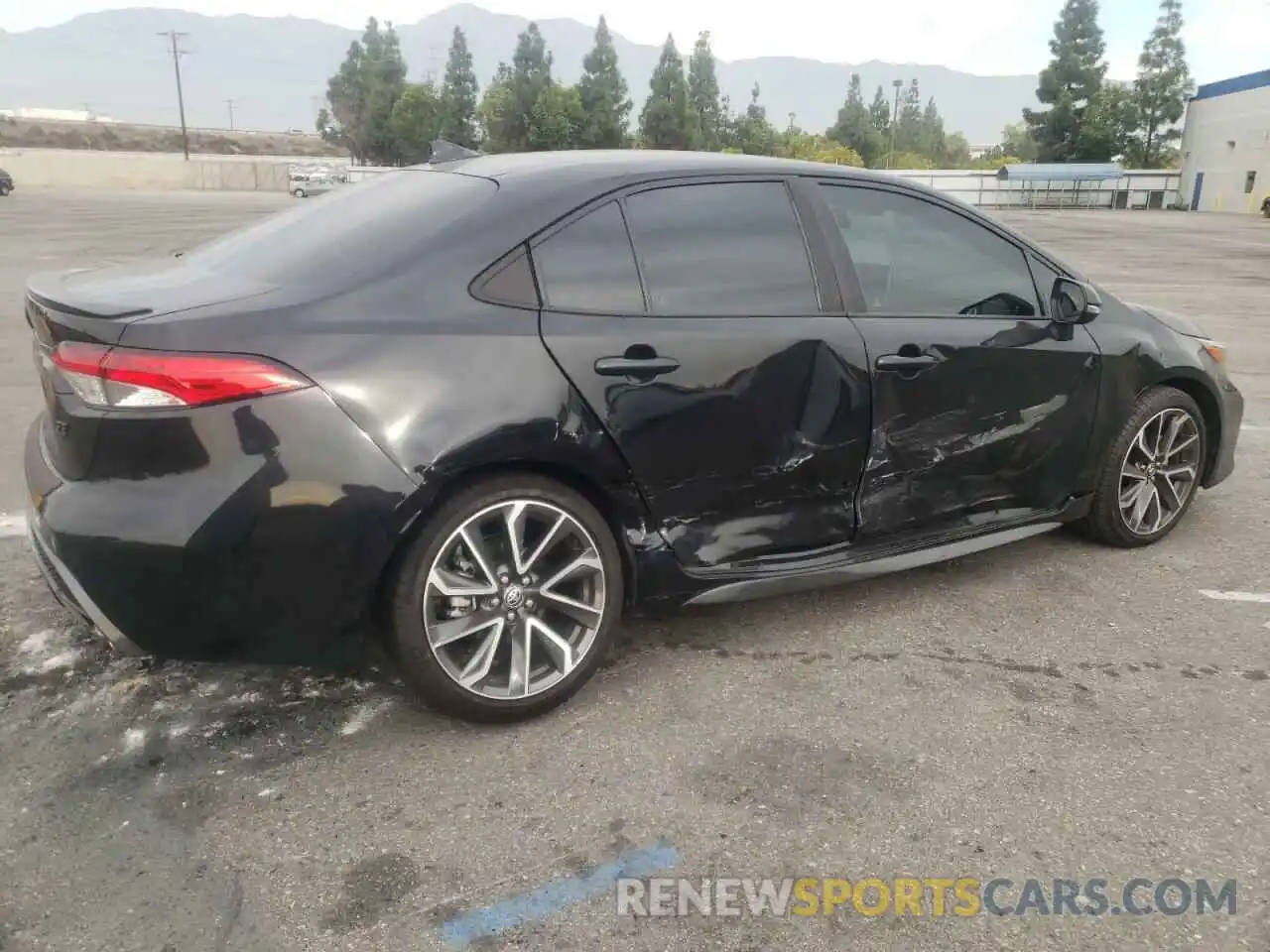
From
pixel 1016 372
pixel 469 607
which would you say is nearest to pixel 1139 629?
pixel 1016 372

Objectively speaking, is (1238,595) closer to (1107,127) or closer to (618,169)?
(618,169)

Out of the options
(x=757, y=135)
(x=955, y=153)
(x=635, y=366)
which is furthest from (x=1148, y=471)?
(x=955, y=153)

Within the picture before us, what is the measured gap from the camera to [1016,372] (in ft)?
11.7

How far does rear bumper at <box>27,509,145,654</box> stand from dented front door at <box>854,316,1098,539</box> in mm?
2207

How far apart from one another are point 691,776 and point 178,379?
5.29ft

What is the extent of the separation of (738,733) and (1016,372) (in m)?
1.69

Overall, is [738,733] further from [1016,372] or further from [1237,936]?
[1016,372]

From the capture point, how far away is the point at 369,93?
96.4 m

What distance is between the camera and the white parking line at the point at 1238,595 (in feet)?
12.3

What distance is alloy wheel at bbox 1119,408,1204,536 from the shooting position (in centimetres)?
406

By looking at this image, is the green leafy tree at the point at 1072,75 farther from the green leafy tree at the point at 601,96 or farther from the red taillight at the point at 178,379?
the red taillight at the point at 178,379

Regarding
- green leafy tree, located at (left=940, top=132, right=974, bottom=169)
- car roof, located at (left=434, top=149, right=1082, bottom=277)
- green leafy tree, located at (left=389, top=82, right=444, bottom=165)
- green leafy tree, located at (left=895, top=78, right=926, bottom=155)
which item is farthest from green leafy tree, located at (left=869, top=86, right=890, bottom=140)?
car roof, located at (left=434, top=149, right=1082, bottom=277)

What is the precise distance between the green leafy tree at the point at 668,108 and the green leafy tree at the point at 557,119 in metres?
6.01

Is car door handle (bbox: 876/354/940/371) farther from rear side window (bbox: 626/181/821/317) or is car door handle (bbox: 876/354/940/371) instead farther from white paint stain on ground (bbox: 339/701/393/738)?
white paint stain on ground (bbox: 339/701/393/738)
